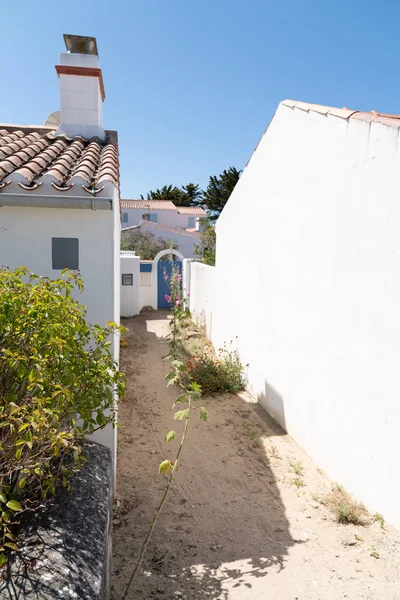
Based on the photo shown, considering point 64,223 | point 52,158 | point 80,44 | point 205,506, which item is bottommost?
point 205,506

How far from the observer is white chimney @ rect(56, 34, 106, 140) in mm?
6863

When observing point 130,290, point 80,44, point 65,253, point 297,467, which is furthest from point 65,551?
point 130,290

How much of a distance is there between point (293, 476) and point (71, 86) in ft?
24.2

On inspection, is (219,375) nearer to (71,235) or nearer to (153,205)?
(71,235)

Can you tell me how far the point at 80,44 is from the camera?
22.8 ft

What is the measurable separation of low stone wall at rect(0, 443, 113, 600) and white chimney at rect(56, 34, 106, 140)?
611cm

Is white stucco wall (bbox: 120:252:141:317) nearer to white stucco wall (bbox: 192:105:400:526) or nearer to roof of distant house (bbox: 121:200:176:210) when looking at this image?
white stucco wall (bbox: 192:105:400:526)

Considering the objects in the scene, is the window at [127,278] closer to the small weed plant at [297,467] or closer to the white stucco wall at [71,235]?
the small weed plant at [297,467]

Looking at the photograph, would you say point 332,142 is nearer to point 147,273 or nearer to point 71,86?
point 71,86

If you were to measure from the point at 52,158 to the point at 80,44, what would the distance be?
3118 mm

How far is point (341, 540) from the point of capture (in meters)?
3.98

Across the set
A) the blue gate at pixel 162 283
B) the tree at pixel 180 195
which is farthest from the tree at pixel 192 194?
the blue gate at pixel 162 283

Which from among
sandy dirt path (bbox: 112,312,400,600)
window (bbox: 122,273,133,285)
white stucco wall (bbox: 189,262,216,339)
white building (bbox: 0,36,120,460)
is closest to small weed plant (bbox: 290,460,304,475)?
sandy dirt path (bbox: 112,312,400,600)

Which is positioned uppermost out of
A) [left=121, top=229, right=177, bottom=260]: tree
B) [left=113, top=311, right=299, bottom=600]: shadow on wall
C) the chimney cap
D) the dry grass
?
the chimney cap
